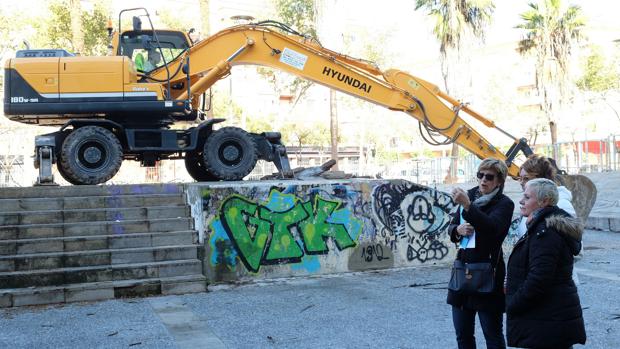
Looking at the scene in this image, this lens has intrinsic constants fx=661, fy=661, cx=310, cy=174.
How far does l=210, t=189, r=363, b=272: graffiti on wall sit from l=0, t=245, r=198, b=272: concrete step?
1.77 feet

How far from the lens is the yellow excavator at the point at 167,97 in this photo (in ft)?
34.2

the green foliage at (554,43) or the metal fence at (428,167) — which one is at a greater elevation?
the green foliage at (554,43)

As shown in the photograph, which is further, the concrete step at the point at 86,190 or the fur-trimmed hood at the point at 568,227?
the concrete step at the point at 86,190

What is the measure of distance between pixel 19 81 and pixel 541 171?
8.61 metres

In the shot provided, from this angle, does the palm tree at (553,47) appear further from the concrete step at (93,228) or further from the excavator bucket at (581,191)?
the concrete step at (93,228)

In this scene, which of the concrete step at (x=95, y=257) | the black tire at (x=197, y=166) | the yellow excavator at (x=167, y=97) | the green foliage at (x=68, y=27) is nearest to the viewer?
the concrete step at (x=95, y=257)

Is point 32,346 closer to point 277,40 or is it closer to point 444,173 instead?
point 277,40

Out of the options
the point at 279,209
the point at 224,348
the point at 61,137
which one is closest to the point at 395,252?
the point at 279,209

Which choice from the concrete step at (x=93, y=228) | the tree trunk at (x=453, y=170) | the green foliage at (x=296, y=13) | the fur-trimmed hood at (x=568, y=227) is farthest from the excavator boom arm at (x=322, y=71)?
the green foliage at (x=296, y=13)

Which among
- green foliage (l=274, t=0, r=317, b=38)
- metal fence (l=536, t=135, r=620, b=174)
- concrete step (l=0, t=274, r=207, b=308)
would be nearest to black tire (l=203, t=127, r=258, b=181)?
concrete step (l=0, t=274, r=207, b=308)

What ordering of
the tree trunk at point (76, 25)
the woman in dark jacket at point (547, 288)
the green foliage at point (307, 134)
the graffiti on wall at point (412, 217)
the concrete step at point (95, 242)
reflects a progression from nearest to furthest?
the woman in dark jacket at point (547, 288)
the concrete step at point (95, 242)
the graffiti on wall at point (412, 217)
the tree trunk at point (76, 25)
the green foliage at point (307, 134)

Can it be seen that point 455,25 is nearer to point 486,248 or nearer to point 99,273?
point 99,273

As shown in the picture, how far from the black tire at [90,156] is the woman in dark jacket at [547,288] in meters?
7.97

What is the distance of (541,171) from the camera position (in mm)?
4586
